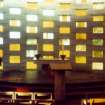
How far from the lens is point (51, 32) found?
950 inches

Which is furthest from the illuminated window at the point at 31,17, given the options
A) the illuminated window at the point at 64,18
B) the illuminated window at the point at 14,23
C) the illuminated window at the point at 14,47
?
the illuminated window at the point at 14,47

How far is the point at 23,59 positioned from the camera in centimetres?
2422

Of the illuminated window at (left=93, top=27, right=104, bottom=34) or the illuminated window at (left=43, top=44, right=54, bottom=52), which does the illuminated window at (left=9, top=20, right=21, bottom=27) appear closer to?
the illuminated window at (left=43, top=44, right=54, bottom=52)

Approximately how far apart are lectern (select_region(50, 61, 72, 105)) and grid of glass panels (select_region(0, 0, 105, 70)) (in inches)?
378

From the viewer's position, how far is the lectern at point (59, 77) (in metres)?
14.1

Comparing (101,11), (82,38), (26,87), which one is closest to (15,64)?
(82,38)

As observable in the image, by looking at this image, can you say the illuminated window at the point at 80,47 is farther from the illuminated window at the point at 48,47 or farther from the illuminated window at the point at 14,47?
the illuminated window at the point at 14,47

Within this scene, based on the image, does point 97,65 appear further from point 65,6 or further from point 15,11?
point 15,11

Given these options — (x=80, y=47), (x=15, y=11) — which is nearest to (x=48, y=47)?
(x=80, y=47)

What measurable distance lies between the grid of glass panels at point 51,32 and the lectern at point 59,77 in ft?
31.5

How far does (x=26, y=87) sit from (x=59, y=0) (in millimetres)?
9591

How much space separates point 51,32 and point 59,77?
32.9 ft

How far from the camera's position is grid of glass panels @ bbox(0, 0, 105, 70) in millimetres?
23984

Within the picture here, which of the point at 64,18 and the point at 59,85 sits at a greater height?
the point at 64,18
